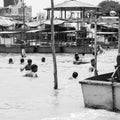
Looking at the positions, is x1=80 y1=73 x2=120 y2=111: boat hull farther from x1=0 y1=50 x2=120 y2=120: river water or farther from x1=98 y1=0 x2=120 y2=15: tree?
x1=98 y1=0 x2=120 y2=15: tree

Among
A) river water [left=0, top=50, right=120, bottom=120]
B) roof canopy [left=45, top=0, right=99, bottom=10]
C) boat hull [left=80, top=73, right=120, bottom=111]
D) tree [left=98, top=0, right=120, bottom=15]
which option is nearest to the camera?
boat hull [left=80, top=73, right=120, bottom=111]

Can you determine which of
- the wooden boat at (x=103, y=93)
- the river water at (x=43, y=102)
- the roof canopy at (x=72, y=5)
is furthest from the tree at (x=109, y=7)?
the wooden boat at (x=103, y=93)

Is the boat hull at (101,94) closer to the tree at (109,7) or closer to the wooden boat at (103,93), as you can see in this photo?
the wooden boat at (103,93)

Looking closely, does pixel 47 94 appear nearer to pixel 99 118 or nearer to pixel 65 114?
pixel 65 114

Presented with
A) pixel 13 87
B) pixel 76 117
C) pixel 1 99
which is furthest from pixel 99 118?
pixel 13 87

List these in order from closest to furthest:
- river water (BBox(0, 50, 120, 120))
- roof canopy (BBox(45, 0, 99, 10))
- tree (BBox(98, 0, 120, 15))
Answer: river water (BBox(0, 50, 120, 120))
tree (BBox(98, 0, 120, 15))
roof canopy (BBox(45, 0, 99, 10))

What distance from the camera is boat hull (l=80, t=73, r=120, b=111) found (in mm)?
11664

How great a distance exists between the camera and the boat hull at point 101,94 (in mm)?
11664

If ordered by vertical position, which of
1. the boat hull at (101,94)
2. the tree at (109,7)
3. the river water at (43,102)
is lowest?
the river water at (43,102)

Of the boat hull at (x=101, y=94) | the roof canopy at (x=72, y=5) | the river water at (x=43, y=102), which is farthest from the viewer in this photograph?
the roof canopy at (x=72, y=5)

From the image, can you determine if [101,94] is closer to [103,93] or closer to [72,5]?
[103,93]


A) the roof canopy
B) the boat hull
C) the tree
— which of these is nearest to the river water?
the boat hull

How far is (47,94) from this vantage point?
1653 centimetres

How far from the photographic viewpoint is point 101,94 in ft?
39.1
